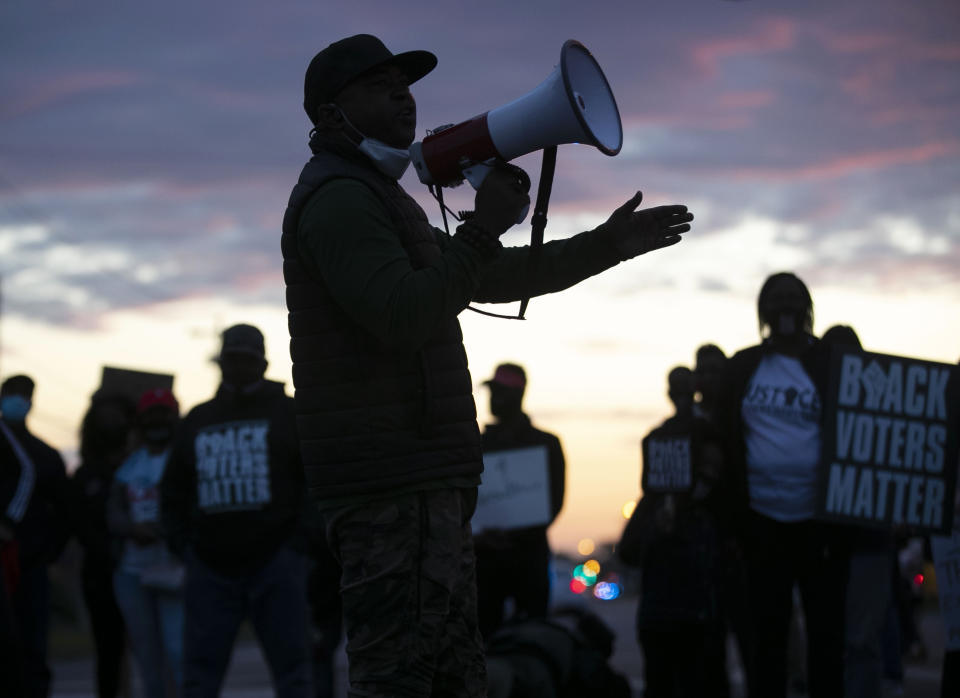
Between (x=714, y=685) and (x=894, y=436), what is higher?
(x=894, y=436)

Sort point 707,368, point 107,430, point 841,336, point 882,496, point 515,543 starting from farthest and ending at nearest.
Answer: point 107,430, point 515,543, point 707,368, point 841,336, point 882,496

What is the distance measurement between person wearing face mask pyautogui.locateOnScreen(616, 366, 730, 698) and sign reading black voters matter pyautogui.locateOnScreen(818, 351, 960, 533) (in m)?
0.71

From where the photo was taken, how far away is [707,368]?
26.3 feet

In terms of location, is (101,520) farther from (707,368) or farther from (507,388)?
(707,368)

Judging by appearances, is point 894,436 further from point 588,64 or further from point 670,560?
point 588,64

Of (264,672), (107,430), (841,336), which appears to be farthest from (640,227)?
(264,672)

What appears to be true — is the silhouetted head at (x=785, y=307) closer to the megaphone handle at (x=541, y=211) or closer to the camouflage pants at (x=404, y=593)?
the megaphone handle at (x=541, y=211)

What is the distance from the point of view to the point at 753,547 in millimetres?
6648

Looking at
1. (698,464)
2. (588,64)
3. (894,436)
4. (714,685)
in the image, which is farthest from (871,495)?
(588,64)

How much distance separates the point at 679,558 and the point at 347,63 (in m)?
4.28

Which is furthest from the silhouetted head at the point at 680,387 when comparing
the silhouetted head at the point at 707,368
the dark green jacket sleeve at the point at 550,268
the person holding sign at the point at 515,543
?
the dark green jacket sleeve at the point at 550,268

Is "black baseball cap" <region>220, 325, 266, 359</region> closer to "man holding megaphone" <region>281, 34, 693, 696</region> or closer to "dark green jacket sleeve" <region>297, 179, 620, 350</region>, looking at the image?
"man holding megaphone" <region>281, 34, 693, 696</region>

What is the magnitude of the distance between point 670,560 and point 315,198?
4242 mm

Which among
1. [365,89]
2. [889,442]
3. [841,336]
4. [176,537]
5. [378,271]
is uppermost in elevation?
[365,89]
